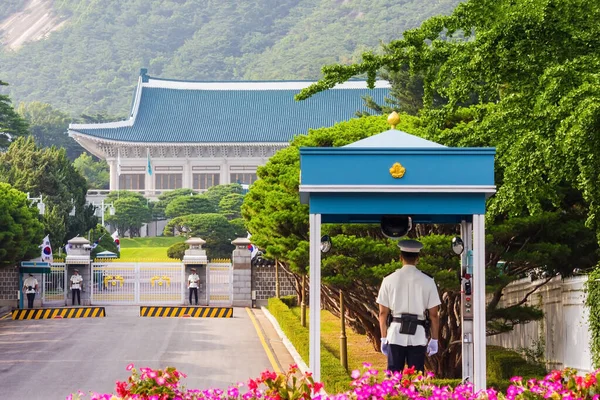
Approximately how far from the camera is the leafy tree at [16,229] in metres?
35.8

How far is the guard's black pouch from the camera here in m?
9.79

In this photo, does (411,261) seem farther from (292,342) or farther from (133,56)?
(133,56)

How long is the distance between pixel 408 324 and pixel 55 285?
1296 inches

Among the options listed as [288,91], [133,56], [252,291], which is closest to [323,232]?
[252,291]

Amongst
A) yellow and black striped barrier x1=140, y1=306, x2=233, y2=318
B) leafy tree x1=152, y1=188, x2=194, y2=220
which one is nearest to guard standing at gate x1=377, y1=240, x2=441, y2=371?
yellow and black striped barrier x1=140, y1=306, x2=233, y2=318

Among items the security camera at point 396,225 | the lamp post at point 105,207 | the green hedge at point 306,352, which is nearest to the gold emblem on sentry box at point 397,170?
the security camera at point 396,225

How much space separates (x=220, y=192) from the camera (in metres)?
67.2

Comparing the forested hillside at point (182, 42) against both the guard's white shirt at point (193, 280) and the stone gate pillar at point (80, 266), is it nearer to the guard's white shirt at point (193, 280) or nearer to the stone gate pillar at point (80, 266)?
the stone gate pillar at point (80, 266)

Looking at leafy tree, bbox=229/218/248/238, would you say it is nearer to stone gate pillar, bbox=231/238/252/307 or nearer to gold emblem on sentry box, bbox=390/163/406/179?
stone gate pillar, bbox=231/238/252/307

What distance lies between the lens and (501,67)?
12914mm

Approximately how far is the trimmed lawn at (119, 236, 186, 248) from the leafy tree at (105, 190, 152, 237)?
1431mm

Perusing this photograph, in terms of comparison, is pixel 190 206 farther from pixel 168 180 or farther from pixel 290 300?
pixel 290 300

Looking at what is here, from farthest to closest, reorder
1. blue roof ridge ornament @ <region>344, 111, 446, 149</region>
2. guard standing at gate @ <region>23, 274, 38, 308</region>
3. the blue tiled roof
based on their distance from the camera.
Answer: the blue tiled roof
guard standing at gate @ <region>23, 274, 38, 308</region>
blue roof ridge ornament @ <region>344, 111, 446, 149</region>

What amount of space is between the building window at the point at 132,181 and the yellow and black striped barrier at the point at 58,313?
150ft
